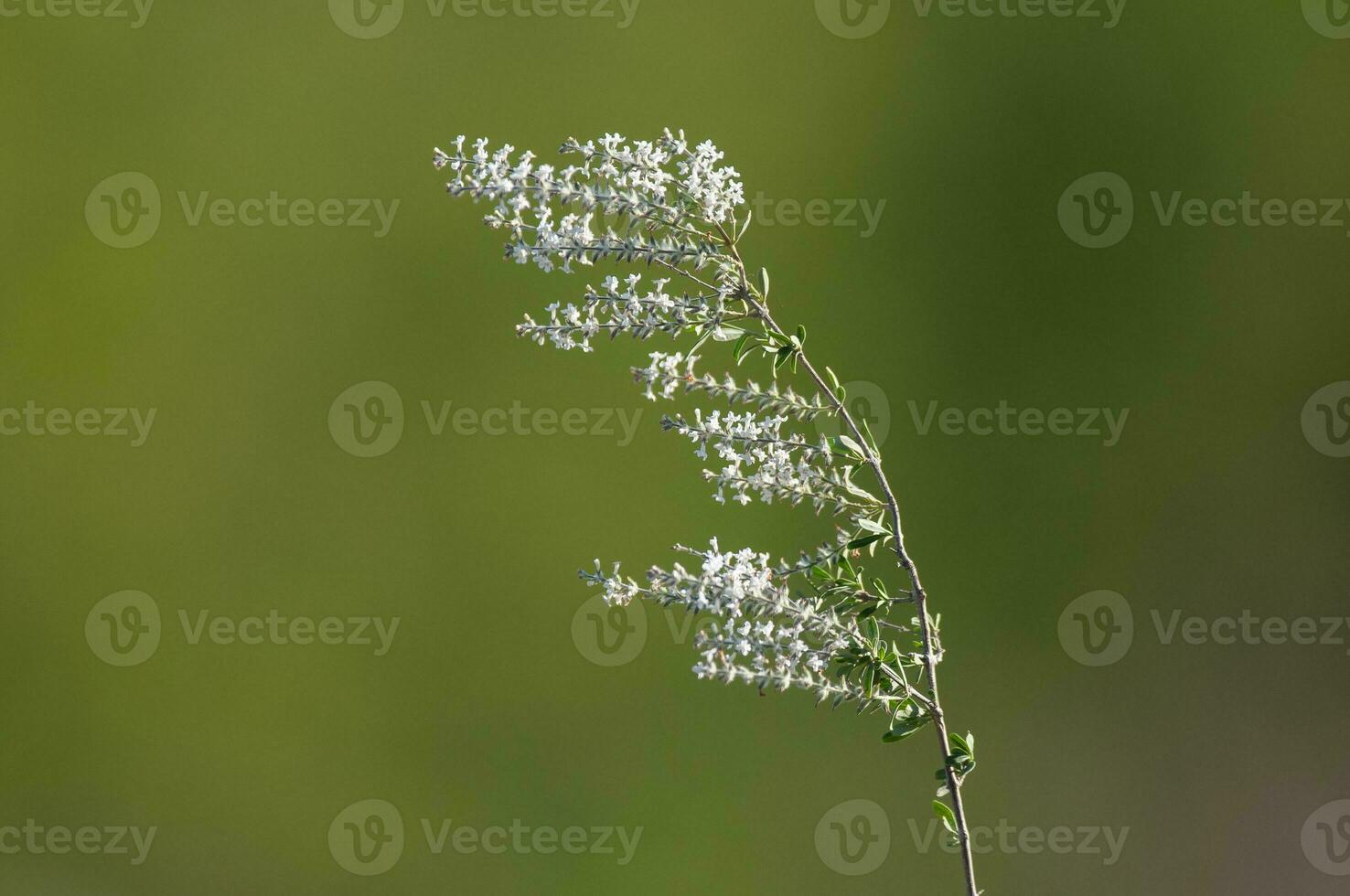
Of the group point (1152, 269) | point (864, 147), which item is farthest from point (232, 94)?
point (1152, 269)

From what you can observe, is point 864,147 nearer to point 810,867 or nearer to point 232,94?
point 232,94

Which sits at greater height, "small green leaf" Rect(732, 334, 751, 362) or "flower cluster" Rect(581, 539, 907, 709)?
"small green leaf" Rect(732, 334, 751, 362)

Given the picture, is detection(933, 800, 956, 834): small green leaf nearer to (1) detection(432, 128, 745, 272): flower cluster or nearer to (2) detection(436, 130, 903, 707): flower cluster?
(2) detection(436, 130, 903, 707): flower cluster

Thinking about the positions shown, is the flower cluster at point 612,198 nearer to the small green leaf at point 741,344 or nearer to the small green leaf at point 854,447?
the small green leaf at point 741,344

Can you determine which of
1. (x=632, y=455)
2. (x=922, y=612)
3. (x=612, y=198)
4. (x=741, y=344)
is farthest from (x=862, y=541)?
(x=632, y=455)

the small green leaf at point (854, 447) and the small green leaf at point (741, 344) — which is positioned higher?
the small green leaf at point (741, 344)

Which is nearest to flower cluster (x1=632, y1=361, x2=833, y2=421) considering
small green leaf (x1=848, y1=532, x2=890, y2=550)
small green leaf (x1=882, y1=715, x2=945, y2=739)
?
small green leaf (x1=848, y1=532, x2=890, y2=550)

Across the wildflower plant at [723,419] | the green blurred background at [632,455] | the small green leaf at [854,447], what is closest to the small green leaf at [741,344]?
the wildflower plant at [723,419]

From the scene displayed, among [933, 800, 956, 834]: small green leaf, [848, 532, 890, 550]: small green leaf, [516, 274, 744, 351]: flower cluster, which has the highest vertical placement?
[516, 274, 744, 351]: flower cluster

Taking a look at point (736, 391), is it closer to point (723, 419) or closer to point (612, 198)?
point (723, 419)
